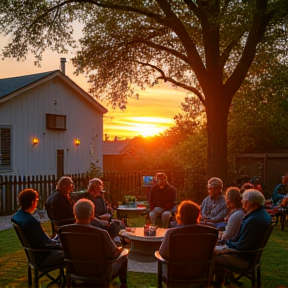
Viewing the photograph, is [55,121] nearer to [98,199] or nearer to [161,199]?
[161,199]

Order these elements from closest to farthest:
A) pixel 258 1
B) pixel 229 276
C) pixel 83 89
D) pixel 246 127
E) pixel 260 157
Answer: pixel 229 276, pixel 258 1, pixel 260 157, pixel 246 127, pixel 83 89

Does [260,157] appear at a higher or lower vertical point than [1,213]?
higher

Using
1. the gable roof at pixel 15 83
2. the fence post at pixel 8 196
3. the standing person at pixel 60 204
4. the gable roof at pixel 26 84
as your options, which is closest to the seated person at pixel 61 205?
the standing person at pixel 60 204

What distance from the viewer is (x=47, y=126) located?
2130 cm

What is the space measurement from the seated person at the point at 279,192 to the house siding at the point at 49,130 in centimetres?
1134

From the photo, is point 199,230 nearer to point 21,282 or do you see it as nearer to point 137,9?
point 21,282

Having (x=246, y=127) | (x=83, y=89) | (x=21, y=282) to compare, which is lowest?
(x=21, y=282)

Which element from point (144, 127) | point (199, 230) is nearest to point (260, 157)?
point (199, 230)

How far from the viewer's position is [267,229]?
18.7ft

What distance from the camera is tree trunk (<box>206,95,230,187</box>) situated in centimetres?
1335

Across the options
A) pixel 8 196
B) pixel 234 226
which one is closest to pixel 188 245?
pixel 234 226

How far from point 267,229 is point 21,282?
3.67 metres

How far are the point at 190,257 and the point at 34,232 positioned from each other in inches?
80.3

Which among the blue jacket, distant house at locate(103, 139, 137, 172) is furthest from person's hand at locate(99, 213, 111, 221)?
distant house at locate(103, 139, 137, 172)
